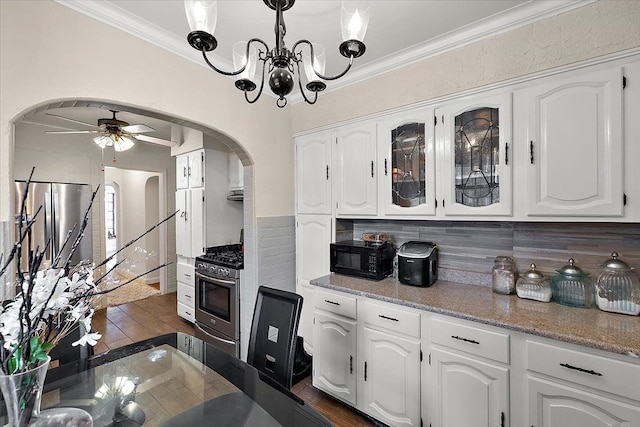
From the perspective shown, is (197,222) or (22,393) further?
(197,222)

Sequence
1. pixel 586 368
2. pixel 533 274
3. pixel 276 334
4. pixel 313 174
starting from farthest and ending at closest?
pixel 313 174
pixel 533 274
pixel 276 334
pixel 586 368

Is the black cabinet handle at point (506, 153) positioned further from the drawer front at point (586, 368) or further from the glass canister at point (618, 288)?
the drawer front at point (586, 368)

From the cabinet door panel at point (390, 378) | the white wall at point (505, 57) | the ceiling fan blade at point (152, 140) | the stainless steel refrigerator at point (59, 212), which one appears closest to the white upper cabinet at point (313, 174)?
the white wall at point (505, 57)

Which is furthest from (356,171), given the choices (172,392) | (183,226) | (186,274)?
(186,274)

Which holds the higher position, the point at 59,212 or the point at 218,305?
the point at 59,212

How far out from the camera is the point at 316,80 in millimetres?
1292

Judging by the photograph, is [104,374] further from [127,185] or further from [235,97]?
[127,185]

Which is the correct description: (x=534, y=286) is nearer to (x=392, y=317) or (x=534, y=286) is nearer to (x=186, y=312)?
(x=392, y=317)

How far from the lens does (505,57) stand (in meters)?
1.77

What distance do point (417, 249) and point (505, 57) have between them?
52.4 inches

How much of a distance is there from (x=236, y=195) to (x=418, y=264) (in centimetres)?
242

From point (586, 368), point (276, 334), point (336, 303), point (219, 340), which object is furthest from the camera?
point (219, 340)

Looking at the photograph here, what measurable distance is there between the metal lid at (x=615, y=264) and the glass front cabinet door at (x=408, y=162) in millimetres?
927

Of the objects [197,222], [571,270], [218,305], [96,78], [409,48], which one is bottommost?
[218,305]
